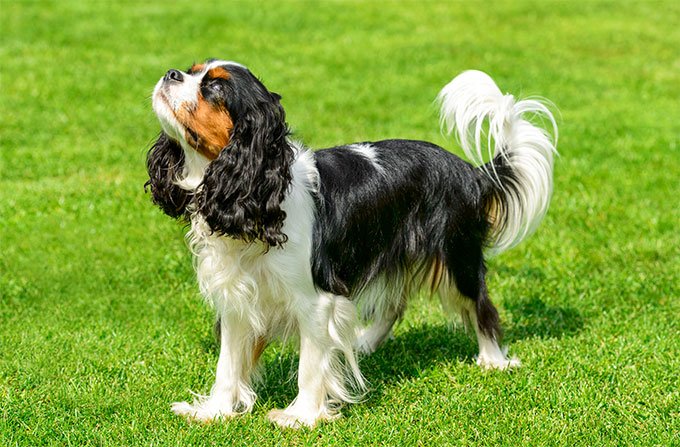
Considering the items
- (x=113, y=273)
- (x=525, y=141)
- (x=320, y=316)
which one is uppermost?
(x=525, y=141)

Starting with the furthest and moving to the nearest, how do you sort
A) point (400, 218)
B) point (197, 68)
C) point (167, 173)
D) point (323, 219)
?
point (400, 218)
point (323, 219)
point (167, 173)
point (197, 68)

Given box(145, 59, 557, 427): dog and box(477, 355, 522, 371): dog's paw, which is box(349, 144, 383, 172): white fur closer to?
box(145, 59, 557, 427): dog

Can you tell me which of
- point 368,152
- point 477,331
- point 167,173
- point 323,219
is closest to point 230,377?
point 323,219

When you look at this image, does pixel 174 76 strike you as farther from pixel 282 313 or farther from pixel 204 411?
pixel 204 411

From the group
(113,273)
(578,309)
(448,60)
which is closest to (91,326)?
(113,273)

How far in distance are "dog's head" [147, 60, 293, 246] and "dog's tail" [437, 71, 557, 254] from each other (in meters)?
1.56

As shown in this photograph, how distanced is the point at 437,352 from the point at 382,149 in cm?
142

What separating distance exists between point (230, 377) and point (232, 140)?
141cm

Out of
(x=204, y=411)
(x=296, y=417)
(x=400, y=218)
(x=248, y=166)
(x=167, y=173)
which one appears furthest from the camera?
(x=400, y=218)

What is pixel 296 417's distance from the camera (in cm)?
496

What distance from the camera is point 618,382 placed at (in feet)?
17.8

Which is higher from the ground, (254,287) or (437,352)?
(254,287)

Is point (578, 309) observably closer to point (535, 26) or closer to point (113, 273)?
point (113, 273)

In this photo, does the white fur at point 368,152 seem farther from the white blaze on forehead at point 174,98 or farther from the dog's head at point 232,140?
the white blaze on forehead at point 174,98
